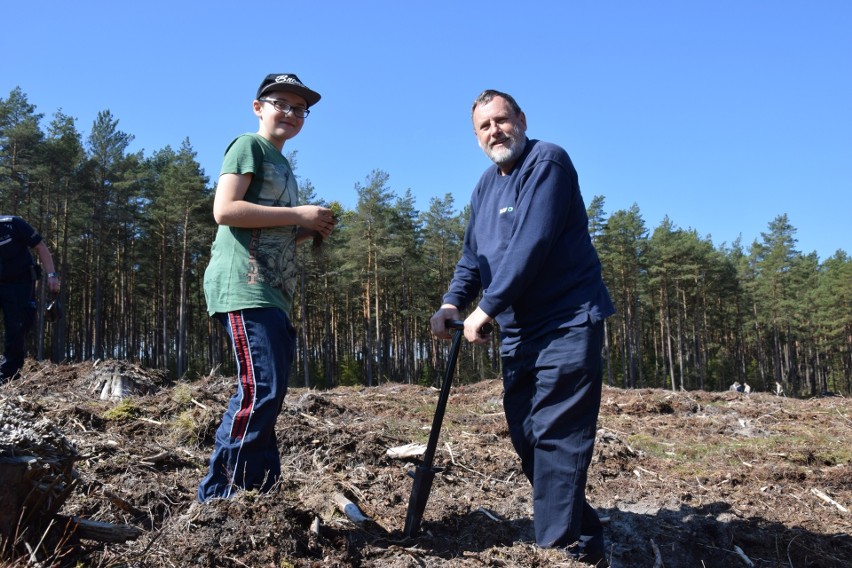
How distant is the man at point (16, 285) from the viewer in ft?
20.1

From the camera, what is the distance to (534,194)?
300cm

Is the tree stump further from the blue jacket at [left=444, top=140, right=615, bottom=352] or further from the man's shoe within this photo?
the man's shoe

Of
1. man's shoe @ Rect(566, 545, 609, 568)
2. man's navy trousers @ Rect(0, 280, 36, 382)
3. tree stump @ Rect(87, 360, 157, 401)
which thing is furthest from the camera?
tree stump @ Rect(87, 360, 157, 401)

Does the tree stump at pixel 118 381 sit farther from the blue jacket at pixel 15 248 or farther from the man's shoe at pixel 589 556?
the man's shoe at pixel 589 556

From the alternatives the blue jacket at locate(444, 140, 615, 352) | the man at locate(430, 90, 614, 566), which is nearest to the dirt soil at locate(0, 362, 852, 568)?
the man at locate(430, 90, 614, 566)

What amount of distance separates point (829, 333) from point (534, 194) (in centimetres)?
5767

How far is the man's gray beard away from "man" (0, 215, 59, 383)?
509 centimetres

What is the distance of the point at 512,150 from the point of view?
321 cm

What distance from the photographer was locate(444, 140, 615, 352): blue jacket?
2936mm

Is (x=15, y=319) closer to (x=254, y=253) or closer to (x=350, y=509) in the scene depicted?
(x=254, y=253)

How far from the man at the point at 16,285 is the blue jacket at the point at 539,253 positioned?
5.15 m

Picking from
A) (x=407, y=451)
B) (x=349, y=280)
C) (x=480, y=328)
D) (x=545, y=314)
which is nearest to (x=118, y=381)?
(x=407, y=451)

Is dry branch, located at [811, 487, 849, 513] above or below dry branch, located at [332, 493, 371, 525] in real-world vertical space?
below

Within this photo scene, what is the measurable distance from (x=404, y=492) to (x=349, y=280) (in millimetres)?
33480
